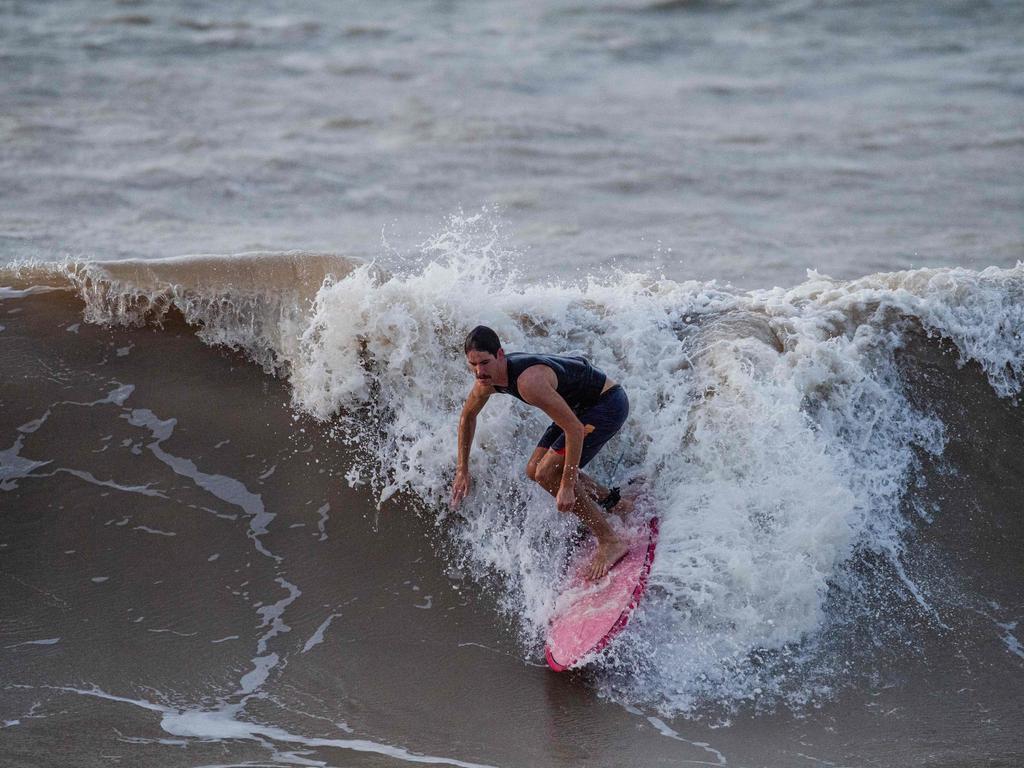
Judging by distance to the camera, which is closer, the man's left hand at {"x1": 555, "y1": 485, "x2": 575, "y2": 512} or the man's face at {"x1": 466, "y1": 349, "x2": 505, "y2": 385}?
the man's face at {"x1": 466, "y1": 349, "x2": 505, "y2": 385}

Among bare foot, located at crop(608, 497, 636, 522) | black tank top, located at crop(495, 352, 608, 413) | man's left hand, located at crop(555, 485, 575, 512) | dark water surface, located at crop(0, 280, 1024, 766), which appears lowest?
dark water surface, located at crop(0, 280, 1024, 766)

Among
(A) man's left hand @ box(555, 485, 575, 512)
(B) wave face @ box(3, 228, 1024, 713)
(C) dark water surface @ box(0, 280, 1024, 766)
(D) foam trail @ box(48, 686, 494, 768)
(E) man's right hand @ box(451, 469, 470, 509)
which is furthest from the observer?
(E) man's right hand @ box(451, 469, 470, 509)

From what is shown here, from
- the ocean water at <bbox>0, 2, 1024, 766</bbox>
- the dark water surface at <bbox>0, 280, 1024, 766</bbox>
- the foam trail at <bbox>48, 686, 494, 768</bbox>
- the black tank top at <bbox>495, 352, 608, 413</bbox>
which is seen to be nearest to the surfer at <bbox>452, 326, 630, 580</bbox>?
the black tank top at <bbox>495, 352, 608, 413</bbox>

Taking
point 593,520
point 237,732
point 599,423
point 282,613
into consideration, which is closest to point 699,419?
point 599,423

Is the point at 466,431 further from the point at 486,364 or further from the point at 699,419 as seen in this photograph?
the point at 699,419

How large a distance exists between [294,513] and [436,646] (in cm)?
149

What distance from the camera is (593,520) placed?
5766 mm

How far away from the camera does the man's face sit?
5.23 metres

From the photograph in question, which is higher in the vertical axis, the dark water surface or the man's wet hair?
the man's wet hair

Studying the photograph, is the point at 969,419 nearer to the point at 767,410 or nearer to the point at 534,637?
the point at 767,410

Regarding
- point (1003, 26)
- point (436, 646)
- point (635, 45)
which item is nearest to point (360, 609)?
point (436, 646)

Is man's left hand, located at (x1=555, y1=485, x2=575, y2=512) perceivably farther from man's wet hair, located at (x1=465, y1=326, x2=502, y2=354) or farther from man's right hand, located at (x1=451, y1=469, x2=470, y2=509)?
man's wet hair, located at (x1=465, y1=326, x2=502, y2=354)

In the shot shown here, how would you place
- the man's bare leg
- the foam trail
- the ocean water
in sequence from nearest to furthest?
the foam trail
the ocean water
the man's bare leg

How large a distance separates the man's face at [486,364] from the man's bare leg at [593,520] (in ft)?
2.29
